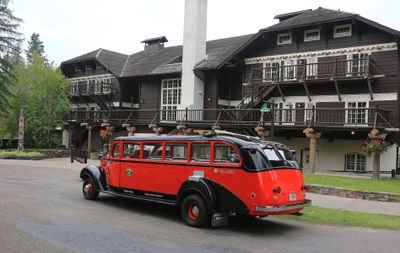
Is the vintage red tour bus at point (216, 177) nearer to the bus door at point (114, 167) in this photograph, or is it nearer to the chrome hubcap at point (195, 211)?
the chrome hubcap at point (195, 211)

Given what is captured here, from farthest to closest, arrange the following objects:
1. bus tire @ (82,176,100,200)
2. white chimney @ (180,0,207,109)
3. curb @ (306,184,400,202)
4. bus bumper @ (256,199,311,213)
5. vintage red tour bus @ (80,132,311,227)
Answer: white chimney @ (180,0,207,109)
curb @ (306,184,400,202)
bus tire @ (82,176,100,200)
vintage red tour bus @ (80,132,311,227)
bus bumper @ (256,199,311,213)

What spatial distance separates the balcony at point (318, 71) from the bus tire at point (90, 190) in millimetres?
16357

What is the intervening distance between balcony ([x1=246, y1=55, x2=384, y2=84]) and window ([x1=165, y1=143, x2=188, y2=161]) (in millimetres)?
16194

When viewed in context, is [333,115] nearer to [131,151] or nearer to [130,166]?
[131,151]

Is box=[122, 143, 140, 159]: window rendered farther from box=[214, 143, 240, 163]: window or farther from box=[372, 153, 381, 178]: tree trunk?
box=[372, 153, 381, 178]: tree trunk

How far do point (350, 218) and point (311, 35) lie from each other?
61.6 ft

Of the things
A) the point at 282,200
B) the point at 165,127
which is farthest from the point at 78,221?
the point at 165,127

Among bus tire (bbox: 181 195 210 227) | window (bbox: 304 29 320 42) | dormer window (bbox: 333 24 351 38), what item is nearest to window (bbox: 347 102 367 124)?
dormer window (bbox: 333 24 351 38)

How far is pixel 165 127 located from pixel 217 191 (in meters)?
23.5

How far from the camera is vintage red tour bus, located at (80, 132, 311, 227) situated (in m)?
9.27

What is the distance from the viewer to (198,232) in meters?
9.30

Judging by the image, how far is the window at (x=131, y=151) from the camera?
474 inches

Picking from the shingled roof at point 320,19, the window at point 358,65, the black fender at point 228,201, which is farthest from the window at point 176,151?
the shingled roof at point 320,19

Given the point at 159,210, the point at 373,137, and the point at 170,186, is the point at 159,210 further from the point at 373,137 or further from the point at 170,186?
the point at 373,137
